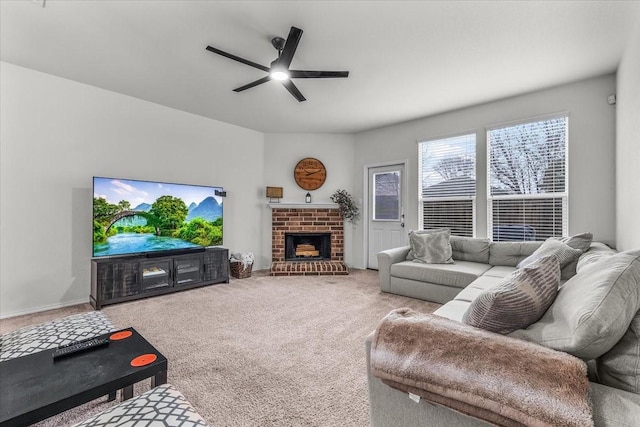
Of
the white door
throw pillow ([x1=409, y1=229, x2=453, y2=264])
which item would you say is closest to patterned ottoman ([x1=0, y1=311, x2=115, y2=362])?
throw pillow ([x1=409, y1=229, x2=453, y2=264])

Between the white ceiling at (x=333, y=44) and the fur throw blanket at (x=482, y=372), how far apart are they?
7.32ft

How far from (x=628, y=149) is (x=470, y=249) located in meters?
1.76

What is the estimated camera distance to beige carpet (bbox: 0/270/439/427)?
155 cm

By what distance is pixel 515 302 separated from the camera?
1.07 meters

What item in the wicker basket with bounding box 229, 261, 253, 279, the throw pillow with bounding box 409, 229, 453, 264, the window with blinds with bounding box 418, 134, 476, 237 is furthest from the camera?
the wicker basket with bounding box 229, 261, 253, 279

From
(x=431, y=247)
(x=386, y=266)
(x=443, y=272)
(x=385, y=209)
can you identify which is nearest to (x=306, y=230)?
(x=385, y=209)

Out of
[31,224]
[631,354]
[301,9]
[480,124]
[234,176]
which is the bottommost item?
[631,354]

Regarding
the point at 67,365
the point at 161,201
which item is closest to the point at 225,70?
the point at 161,201

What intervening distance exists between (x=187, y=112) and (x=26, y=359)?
147 inches

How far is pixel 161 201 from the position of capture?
378 cm

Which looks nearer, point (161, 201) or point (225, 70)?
point (225, 70)

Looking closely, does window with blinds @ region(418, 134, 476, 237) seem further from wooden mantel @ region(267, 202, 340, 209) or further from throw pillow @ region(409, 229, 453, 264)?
wooden mantel @ region(267, 202, 340, 209)

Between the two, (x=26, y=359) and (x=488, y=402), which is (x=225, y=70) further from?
(x=488, y=402)

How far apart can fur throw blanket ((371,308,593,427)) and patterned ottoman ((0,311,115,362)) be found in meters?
1.73
